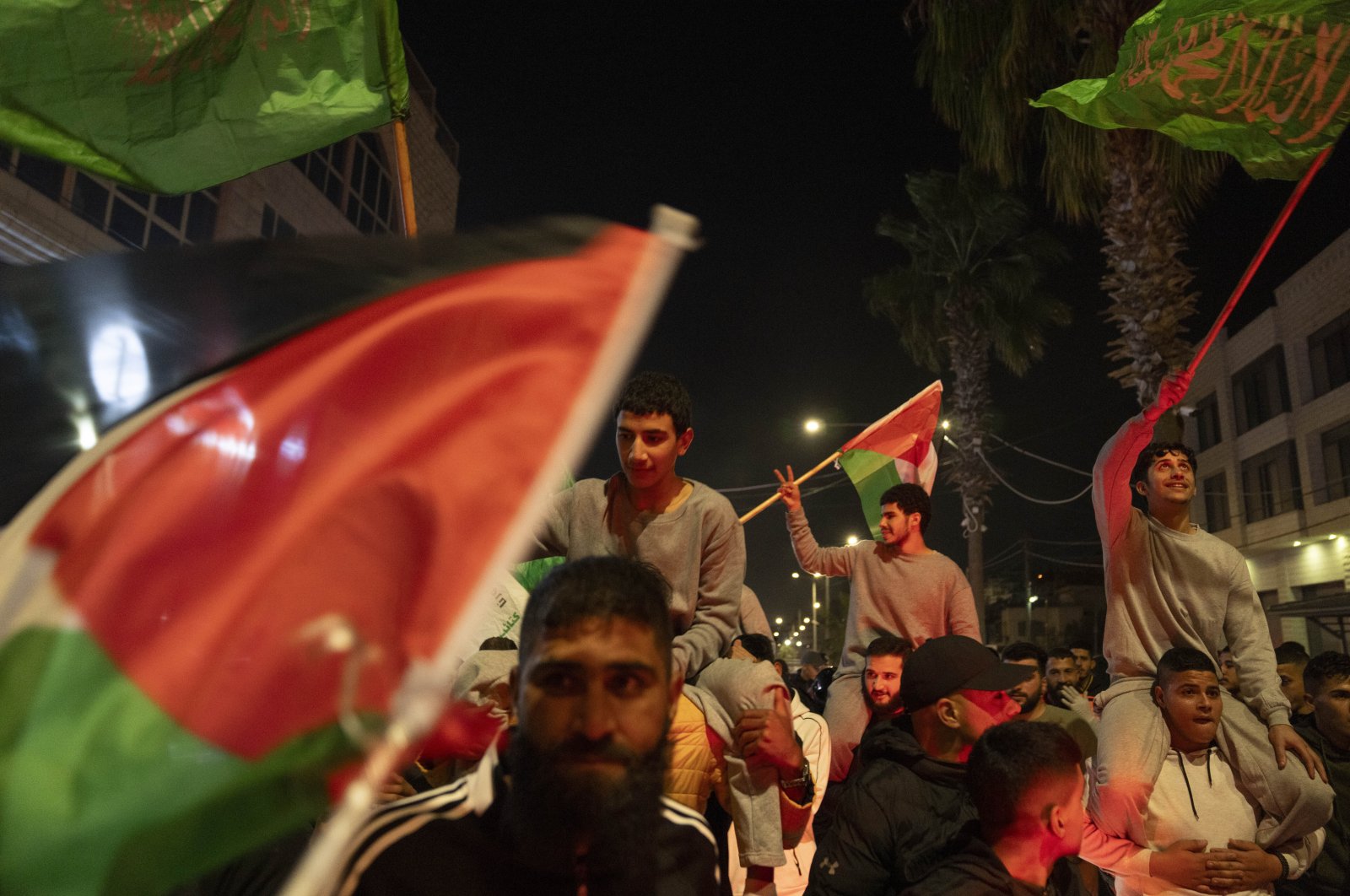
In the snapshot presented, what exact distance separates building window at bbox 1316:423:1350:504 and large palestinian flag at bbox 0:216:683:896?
37382 mm

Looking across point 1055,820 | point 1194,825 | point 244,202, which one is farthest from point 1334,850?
point 244,202

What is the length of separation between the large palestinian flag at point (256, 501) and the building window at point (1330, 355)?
36.9 meters

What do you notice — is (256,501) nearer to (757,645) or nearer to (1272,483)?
(757,645)

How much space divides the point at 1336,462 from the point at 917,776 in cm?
3639

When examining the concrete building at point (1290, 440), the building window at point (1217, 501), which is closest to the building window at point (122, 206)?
the concrete building at point (1290, 440)

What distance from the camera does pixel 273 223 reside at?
22078mm

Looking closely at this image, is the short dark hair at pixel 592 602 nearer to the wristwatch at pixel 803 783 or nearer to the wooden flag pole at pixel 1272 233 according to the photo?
the wristwatch at pixel 803 783

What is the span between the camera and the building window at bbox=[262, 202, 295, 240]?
70.8 ft

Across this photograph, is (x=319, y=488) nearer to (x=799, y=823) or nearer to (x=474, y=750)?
(x=474, y=750)

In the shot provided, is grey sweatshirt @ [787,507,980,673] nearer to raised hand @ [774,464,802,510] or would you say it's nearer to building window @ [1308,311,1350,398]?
raised hand @ [774,464,802,510]

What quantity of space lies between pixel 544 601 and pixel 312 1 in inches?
144

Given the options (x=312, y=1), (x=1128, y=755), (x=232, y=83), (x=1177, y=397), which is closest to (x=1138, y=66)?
(x=1177, y=397)

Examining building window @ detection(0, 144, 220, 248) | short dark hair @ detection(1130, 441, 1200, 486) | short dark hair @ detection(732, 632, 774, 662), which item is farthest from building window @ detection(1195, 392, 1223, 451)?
short dark hair @ detection(1130, 441, 1200, 486)

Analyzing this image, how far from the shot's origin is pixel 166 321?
204 cm
